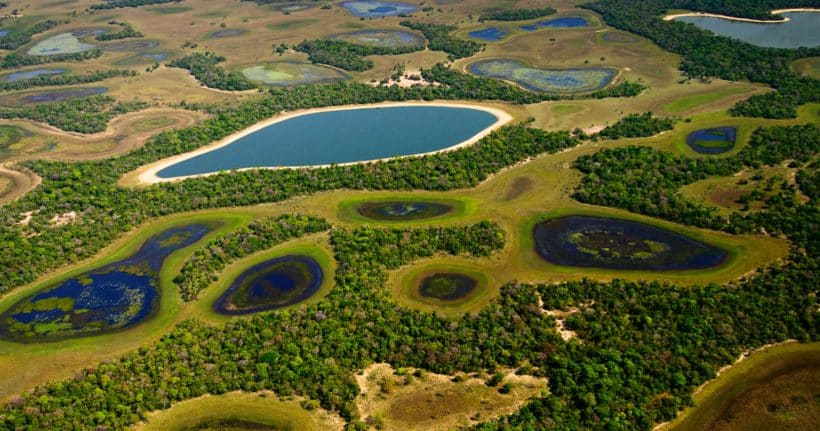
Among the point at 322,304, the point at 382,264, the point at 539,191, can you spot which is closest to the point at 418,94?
the point at 539,191

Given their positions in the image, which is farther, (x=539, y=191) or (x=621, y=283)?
(x=539, y=191)

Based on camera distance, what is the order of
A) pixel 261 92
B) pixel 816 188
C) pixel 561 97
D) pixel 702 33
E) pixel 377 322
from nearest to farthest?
pixel 377 322 < pixel 816 188 < pixel 561 97 < pixel 261 92 < pixel 702 33

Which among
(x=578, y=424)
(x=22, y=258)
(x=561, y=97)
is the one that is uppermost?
(x=561, y=97)

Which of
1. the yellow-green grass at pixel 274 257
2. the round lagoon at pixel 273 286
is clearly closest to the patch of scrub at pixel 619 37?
the yellow-green grass at pixel 274 257

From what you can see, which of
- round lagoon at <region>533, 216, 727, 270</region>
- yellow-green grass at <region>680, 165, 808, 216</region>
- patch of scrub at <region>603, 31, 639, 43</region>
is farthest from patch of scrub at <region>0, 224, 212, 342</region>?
patch of scrub at <region>603, 31, 639, 43</region>

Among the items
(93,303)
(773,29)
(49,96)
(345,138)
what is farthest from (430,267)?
(773,29)

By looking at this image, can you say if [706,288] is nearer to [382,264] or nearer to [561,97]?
[382,264]

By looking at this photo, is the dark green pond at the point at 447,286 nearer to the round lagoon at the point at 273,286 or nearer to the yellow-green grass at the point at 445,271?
the yellow-green grass at the point at 445,271
